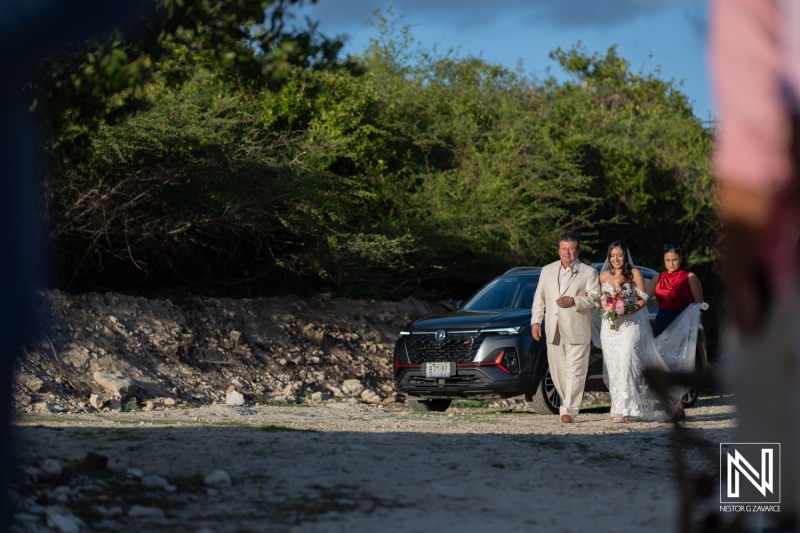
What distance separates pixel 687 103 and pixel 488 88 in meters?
12.4

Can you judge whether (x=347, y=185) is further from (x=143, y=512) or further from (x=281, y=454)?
(x=143, y=512)

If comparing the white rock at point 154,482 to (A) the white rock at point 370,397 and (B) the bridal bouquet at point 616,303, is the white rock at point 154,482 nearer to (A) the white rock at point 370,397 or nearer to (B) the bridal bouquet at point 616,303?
(B) the bridal bouquet at point 616,303

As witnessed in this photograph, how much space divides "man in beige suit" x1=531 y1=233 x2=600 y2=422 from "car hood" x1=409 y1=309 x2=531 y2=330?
733mm

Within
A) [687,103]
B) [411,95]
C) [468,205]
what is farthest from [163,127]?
[687,103]

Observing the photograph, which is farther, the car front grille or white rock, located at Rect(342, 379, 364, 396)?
white rock, located at Rect(342, 379, 364, 396)

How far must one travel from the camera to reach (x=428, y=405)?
577 inches

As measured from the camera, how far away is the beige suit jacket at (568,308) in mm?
12195

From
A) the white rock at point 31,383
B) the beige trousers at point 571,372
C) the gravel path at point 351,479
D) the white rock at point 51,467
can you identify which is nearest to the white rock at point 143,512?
the gravel path at point 351,479

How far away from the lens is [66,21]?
394 cm

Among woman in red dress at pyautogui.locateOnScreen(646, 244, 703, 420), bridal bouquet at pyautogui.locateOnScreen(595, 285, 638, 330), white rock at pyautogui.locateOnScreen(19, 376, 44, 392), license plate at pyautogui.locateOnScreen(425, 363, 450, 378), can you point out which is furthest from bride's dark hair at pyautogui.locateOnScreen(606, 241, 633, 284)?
white rock at pyautogui.locateOnScreen(19, 376, 44, 392)

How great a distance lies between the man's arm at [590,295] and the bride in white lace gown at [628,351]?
0.59 ft

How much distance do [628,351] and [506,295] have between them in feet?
8.56

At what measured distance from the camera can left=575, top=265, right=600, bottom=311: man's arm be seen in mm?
12250

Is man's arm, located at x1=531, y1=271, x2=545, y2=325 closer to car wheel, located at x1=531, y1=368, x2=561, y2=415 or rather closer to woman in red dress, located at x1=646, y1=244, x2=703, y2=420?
car wheel, located at x1=531, y1=368, x2=561, y2=415
